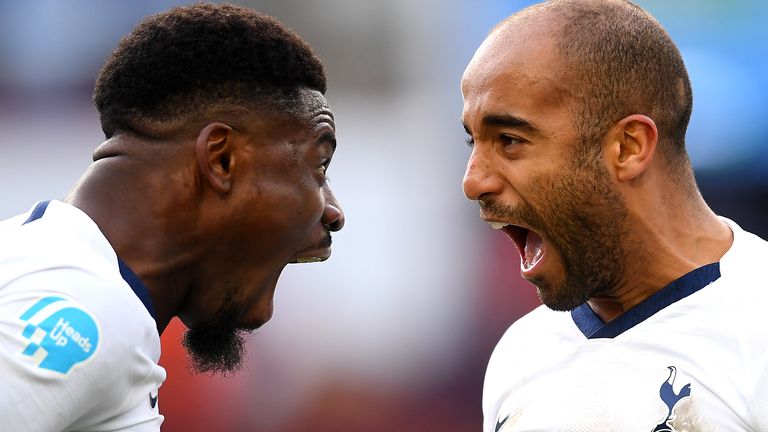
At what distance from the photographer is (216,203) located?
9.53 feet

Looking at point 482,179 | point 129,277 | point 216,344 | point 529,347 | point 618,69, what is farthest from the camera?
point 529,347

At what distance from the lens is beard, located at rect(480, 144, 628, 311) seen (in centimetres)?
309

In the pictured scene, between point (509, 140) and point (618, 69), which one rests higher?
point (618, 69)

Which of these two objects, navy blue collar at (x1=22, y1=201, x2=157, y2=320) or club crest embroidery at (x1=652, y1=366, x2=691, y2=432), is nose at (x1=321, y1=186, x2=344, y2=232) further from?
club crest embroidery at (x1=652, y1=366, x2=691, y2=432)

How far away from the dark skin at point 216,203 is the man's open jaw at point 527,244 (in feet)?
1.95

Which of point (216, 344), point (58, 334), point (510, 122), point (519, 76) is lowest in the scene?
point (216, 344)

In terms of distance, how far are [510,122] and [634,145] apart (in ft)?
1.24

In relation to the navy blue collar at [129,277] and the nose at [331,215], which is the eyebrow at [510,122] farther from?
the navy blue collar at [129,277]

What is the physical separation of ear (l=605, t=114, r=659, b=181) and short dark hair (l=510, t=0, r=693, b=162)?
0.09ft

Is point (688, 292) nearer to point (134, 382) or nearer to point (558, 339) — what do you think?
point (558, 339)

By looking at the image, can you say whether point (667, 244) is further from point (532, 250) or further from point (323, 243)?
point (323, 243)

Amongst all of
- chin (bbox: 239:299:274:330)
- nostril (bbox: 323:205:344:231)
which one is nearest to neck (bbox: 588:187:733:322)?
nostril (bbox: 323:205:344:231)

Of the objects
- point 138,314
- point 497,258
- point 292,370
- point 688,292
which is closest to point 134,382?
point 138,314

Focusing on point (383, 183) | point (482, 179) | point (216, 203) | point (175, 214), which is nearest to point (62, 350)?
point (175, 214)
